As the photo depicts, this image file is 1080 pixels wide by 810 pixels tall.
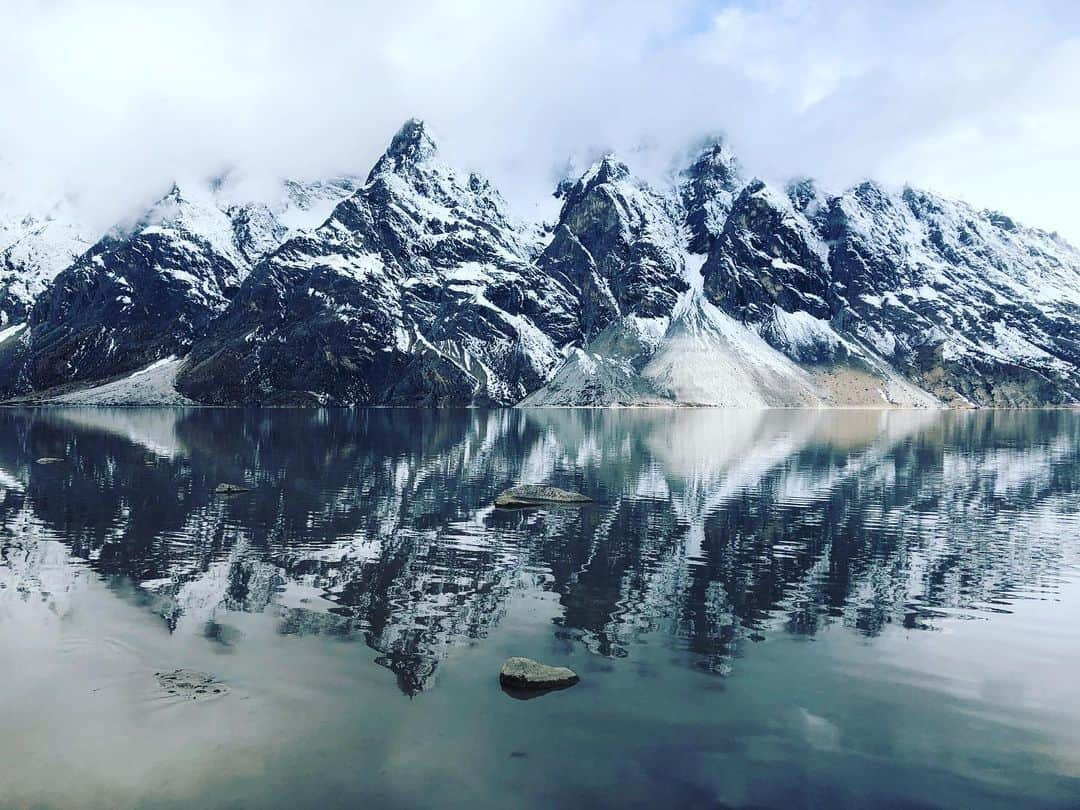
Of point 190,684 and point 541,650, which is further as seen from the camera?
point 541,650

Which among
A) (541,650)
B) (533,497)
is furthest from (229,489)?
(541,650)

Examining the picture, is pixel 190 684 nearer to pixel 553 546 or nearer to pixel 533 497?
pixel 553 546

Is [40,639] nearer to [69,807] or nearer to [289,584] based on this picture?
[289,584]

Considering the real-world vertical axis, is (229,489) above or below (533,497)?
below

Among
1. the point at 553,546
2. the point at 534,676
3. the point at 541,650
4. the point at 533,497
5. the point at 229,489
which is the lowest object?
the point at 229,489

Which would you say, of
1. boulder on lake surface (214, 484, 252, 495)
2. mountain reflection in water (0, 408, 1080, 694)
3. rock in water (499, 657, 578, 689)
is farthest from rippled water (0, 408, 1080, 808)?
boulder on lake surface (214, 484, 252, 495)

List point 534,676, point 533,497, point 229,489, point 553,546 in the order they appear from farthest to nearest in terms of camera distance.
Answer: point 229,489 < point 533,497 < point 553,546 < point 534,676

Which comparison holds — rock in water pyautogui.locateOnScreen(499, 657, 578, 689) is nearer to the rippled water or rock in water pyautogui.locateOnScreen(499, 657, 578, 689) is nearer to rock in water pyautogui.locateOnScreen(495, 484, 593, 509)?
the rippled water

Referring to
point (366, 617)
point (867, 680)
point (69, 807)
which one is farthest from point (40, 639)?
point (867, 680)
